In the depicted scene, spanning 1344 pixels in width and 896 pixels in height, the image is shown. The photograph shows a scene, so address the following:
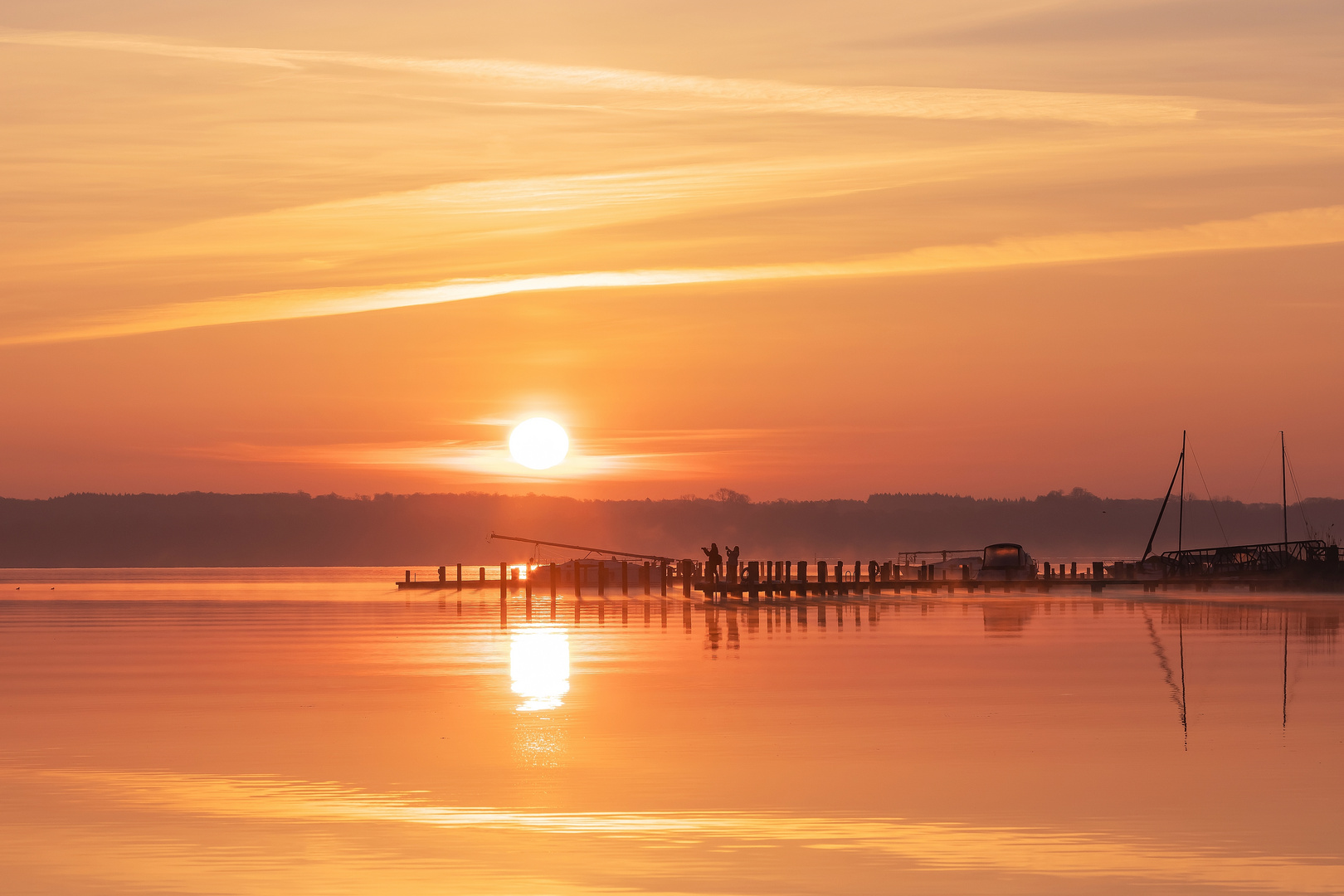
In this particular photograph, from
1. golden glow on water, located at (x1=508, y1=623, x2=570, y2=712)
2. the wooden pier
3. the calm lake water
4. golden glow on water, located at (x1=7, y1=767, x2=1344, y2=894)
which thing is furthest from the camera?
the wooden pier

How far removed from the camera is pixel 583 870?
47.1 ft

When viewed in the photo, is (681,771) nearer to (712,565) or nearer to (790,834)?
(790,834)

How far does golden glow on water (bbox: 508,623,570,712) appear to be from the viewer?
98.9ft

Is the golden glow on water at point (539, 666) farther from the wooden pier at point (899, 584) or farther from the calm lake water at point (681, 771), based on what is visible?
the wooden pier at point (899, 584)

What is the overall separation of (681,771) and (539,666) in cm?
1859

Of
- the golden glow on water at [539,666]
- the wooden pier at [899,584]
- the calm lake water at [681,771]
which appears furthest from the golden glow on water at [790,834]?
the wooden pier at [899,584]

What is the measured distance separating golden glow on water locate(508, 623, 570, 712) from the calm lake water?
28 centimetres

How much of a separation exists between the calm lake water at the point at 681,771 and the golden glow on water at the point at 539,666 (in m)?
0.28

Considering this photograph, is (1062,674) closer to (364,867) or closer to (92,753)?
(92,753)

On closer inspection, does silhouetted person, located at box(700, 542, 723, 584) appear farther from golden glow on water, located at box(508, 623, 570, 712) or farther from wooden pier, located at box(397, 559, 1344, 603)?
golden glow on water, located at box(508, 623, 570, 712)

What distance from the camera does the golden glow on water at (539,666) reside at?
30141 millimetres

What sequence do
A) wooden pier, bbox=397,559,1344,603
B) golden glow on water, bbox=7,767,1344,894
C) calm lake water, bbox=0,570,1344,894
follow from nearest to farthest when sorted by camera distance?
golden glow on water, bbox=7,767,1344,894 → calm lake water, bbox=0,570,1344,894 → wooden pier, bbox=397,559,1344,603

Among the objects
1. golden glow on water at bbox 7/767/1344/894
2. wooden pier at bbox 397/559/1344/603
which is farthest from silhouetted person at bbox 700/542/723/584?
golden glow on water at bbox 7/767/1344/894

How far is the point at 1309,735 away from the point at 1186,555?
88.2m
